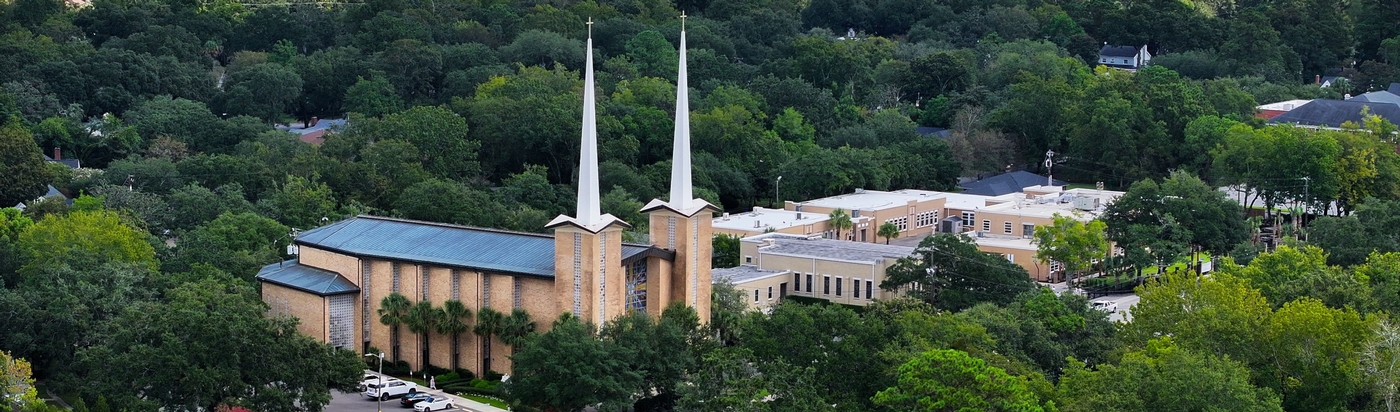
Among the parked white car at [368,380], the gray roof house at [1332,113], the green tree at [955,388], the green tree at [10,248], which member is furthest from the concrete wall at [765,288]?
the gray roof house at [1332,113]

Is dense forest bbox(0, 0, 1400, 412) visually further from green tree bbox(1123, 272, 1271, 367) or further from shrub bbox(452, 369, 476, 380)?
shrub bbox(452, 369, 476, 380)

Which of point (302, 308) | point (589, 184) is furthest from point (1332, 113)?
point (302, 308)

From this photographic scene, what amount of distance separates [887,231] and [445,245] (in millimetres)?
27194

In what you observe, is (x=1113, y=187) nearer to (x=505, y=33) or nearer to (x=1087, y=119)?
(x=1087, y=119)

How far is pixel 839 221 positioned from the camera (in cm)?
7412

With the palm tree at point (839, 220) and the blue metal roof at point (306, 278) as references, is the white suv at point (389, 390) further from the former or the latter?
the palm tree at point (839, 220)

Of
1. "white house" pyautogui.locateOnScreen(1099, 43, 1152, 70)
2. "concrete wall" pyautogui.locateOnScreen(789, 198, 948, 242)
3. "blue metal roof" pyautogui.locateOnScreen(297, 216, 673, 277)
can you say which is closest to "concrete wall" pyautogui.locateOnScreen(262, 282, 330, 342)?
"blue metal roof" pyautogui.locateOnScreen(297, 216, 673, 277)

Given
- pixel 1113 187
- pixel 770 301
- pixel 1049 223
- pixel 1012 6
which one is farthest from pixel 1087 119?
pixel 1012 6

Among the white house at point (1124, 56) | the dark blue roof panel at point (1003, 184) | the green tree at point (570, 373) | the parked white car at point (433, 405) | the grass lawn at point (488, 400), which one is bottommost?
the grass lawn at point (488, 400)

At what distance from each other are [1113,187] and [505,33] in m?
38.3

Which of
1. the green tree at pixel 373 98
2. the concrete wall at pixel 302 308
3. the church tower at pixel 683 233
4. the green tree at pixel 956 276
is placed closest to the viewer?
the church tower at pixel 683 233

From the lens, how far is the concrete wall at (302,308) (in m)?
51.5

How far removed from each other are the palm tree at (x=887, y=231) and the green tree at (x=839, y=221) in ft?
4.67

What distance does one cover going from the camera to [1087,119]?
91.1 metres
